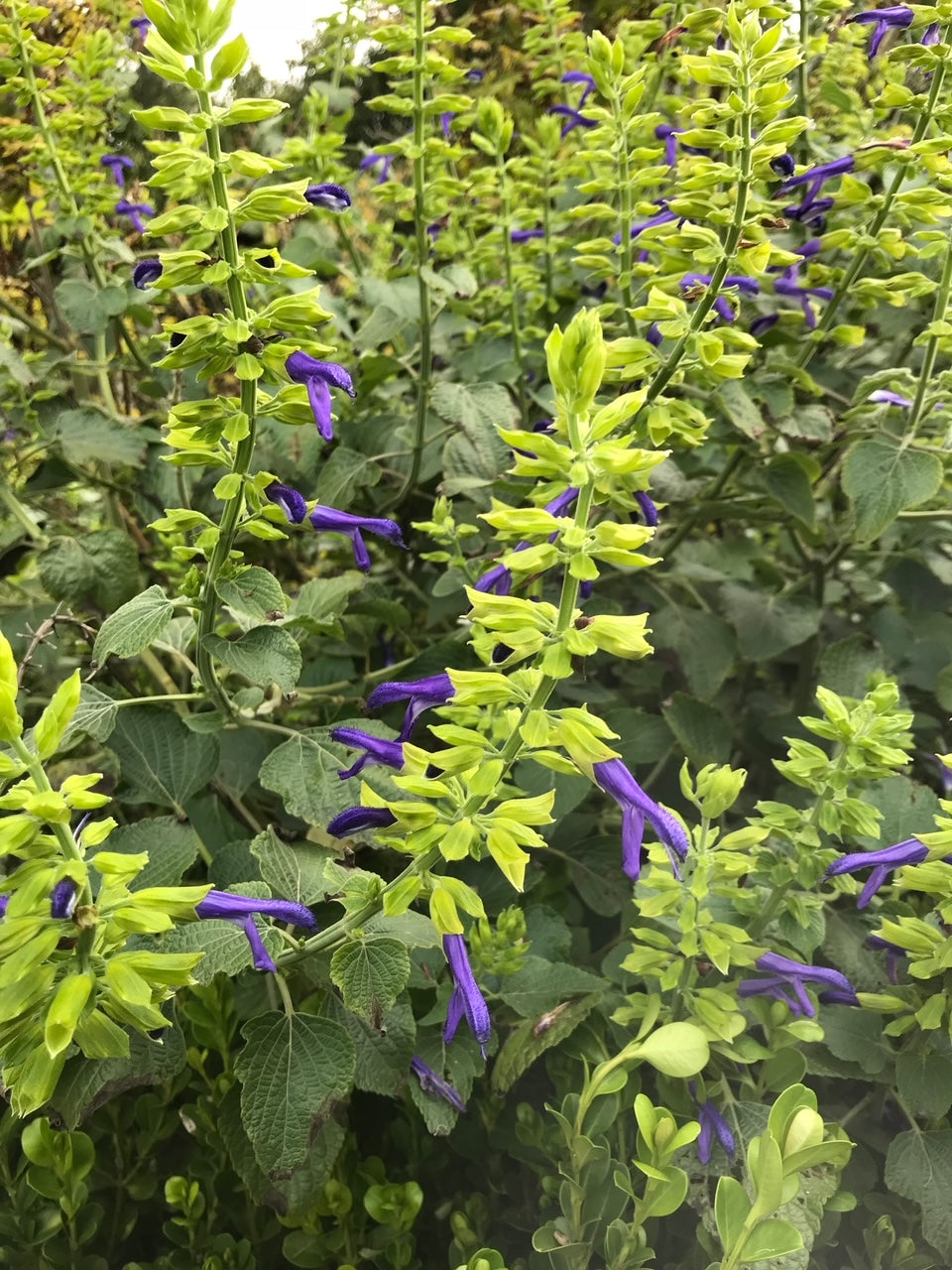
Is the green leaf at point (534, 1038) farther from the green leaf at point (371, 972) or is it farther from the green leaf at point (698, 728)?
the green leaf at point (698, 728)

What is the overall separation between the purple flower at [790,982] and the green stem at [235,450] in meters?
0.39

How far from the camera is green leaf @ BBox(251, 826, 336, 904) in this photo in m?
0.53

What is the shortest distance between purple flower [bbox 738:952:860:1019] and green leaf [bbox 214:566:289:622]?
36 centimetres

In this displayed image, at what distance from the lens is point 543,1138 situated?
1.98 ft

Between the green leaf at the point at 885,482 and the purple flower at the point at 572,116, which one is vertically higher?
the purple flower at the point at 572,116

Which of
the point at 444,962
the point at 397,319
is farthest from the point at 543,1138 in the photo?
the point at 397,319

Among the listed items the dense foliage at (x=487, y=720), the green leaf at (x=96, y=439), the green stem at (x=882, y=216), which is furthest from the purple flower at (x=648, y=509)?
the green leaf at (x=96, y=439)

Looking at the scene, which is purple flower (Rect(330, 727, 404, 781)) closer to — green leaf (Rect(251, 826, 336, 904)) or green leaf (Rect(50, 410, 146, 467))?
green leaf (Rect(251, 826, 336, 904))

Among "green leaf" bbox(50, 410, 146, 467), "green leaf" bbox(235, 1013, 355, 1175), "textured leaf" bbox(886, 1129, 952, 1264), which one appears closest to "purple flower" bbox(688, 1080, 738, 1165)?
"textured leaf" bbox(886, 1129, 952, 1264)

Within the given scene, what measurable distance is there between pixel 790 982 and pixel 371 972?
27cm

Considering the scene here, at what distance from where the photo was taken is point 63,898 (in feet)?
1.08

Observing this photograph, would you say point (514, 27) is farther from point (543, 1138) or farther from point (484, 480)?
point (543, 1138)

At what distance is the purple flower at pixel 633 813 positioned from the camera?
16.5 inches

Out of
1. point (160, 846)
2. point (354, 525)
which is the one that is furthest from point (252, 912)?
point (354, 525)
